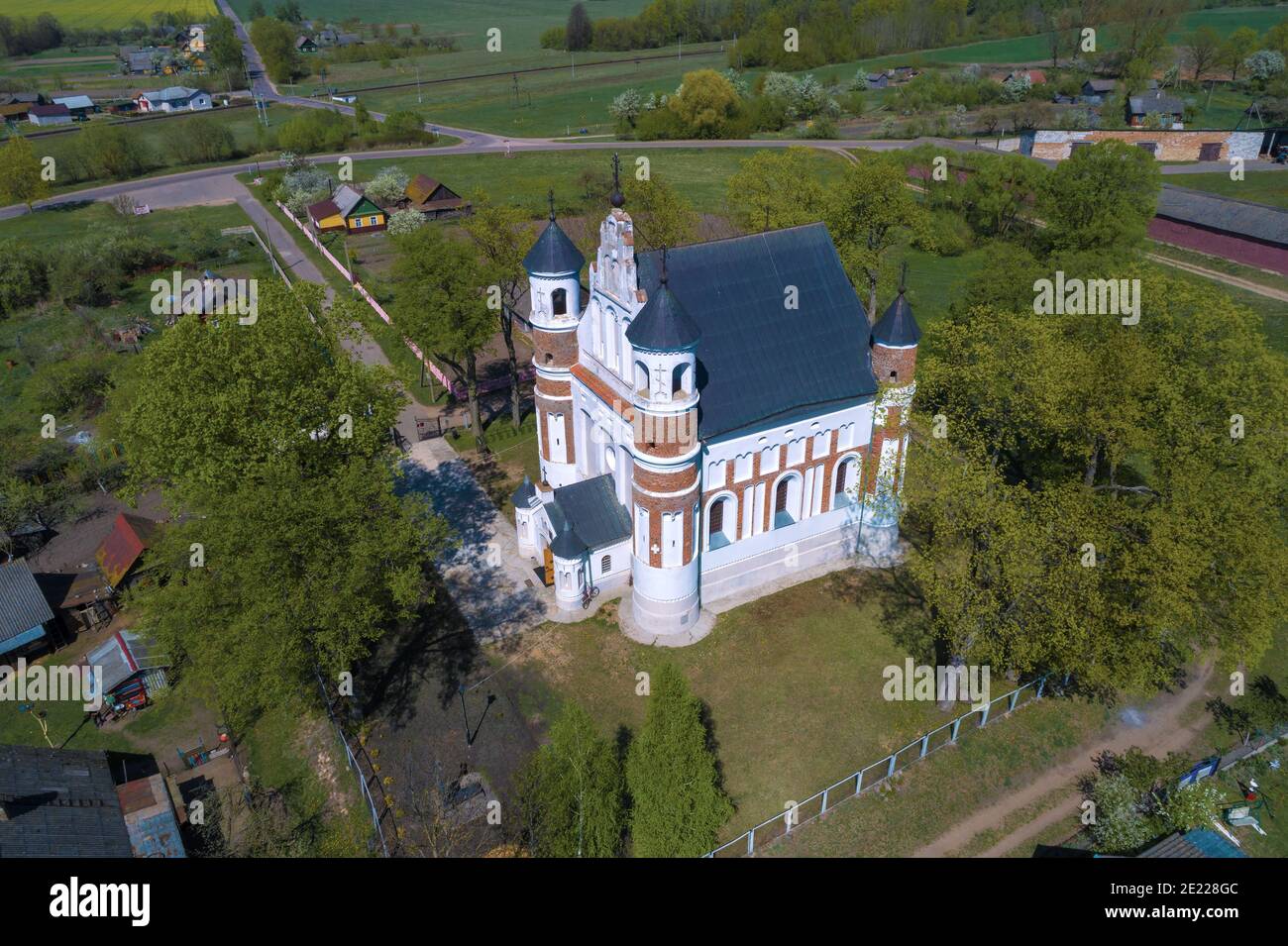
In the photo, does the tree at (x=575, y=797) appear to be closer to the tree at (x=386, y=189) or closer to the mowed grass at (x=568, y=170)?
the mowed grass at (x=568, y=170)

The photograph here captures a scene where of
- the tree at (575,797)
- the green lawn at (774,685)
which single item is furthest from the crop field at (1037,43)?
the tree at (575,797)

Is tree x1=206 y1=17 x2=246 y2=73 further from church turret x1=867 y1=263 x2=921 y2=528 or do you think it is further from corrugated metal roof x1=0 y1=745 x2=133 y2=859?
corrugated metal roof x1=0 y1=745 x2=133 y2=859

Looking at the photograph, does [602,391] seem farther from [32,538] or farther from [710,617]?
[32,538]

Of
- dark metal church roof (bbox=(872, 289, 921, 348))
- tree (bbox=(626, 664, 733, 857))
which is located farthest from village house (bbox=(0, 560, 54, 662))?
dark metal church roof (bbox=(872, 289, 921, 348))

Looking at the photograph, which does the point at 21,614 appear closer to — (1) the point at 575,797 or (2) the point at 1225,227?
(1) the point at 575,797

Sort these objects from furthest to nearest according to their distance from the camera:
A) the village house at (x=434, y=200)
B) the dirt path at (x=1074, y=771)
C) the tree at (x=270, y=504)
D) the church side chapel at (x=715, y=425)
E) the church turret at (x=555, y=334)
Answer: the village house at (x=434, y=200) < the church turret at (x=555, y=334) < the church side chapel at (x=715, y=425) < the dirt path at (x=1074, y=771) < the tree at (x=270, y=504)
